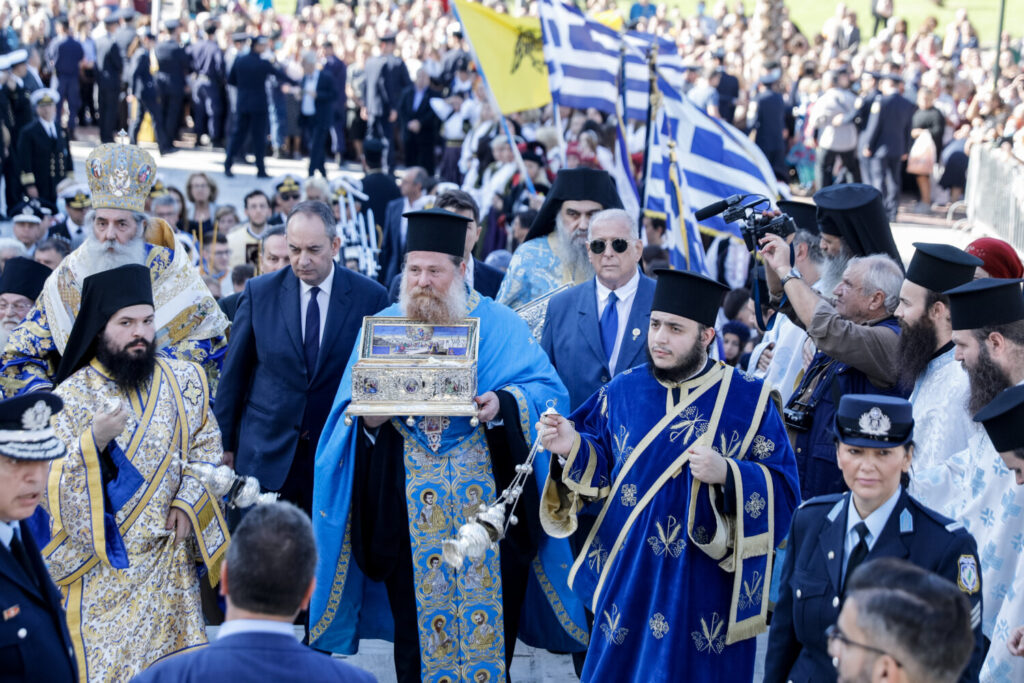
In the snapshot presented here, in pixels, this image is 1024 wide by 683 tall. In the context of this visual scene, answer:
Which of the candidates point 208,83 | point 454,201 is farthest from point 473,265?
point 208,83

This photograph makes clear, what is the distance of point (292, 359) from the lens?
672 cm

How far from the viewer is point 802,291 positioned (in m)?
5.89

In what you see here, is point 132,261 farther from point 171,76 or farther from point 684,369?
point 171,76

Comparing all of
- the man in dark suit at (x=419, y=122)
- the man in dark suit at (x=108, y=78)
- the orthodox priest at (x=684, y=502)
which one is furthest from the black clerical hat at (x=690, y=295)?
the man in dark suit at (x=108, y=78)

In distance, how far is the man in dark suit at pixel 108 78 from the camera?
2161 cm

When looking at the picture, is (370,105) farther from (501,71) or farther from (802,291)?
(802,291)

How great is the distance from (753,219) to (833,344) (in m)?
0.85

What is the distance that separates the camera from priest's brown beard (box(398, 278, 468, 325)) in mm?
5996

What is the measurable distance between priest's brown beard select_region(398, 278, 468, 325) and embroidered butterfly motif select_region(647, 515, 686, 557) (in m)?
1.43

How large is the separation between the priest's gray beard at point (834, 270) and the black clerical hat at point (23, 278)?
→ 408cm

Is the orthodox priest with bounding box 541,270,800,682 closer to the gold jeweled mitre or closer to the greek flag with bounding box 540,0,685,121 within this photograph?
the gold jeweled mitre

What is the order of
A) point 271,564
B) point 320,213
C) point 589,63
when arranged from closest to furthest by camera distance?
point 271,564
point 320,213
point 589,63

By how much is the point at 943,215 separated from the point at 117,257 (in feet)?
51.7

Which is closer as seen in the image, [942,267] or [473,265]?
[942,267]
